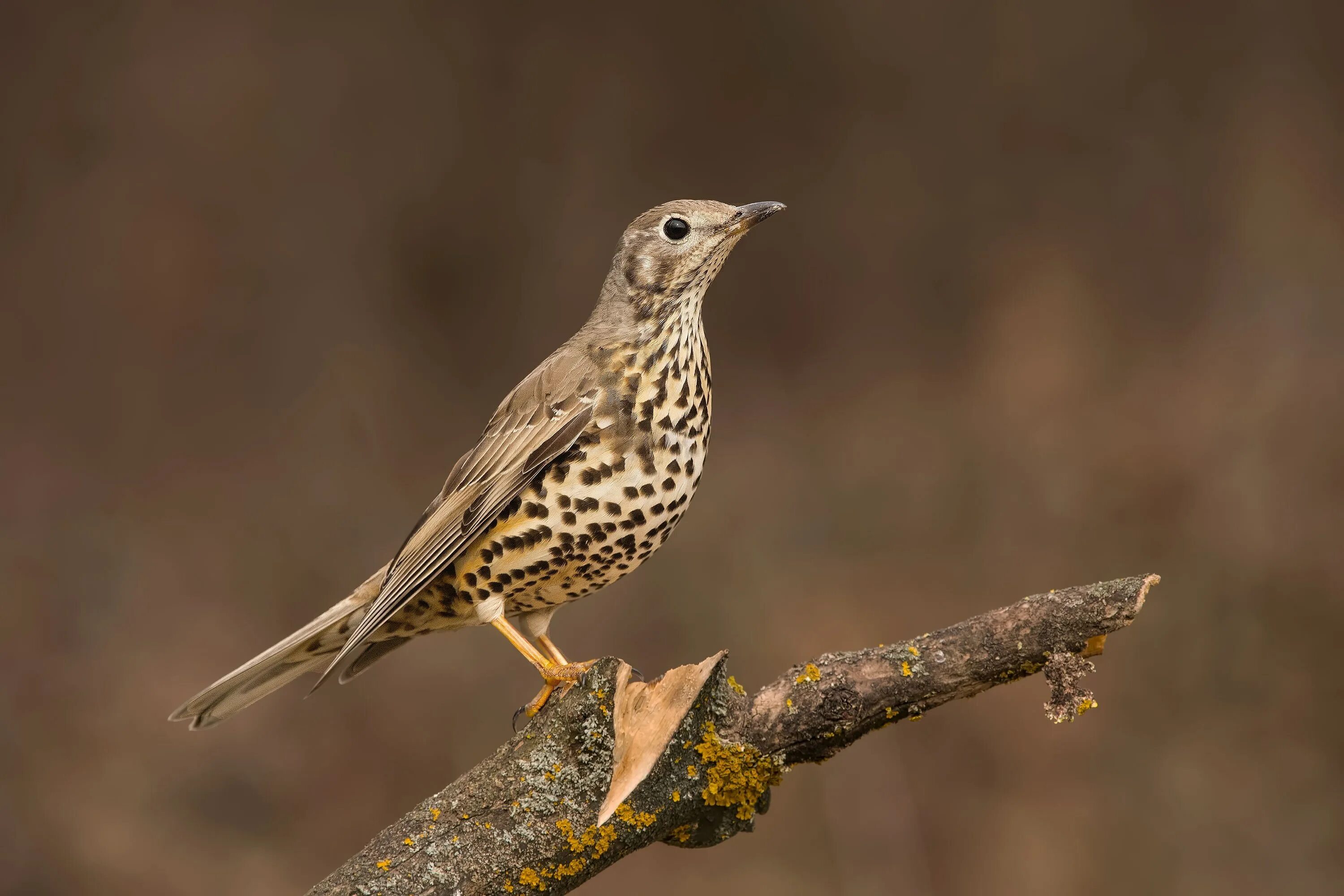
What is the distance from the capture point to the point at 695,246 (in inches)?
138

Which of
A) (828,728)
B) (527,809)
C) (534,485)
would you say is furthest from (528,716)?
(828,728)

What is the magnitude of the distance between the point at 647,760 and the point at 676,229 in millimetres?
1579

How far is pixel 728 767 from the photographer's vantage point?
119 inches

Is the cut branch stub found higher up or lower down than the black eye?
lower down

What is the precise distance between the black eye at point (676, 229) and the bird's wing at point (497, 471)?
0.46 m

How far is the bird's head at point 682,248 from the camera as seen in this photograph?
351 cm

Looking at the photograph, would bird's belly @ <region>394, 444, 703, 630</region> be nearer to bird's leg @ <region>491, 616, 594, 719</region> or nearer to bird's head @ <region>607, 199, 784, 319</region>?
bird's leg @ <region>491, 616, 594, 719</region>

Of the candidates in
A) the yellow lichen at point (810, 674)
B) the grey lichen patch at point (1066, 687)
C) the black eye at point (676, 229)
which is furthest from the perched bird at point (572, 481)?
the grey lichen patch at point (1066, 687)

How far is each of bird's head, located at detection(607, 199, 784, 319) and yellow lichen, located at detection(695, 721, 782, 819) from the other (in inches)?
50.6

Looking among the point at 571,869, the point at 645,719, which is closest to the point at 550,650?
the point at 645,719

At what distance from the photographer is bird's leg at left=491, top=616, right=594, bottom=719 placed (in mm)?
3381

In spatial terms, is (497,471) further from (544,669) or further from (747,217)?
(747,217)

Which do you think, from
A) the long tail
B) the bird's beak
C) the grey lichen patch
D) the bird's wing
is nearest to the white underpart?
the bird's wing

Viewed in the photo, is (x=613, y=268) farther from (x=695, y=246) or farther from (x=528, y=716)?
(x=528, y=716)
